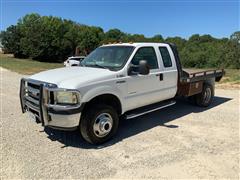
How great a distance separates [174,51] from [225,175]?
3.61m

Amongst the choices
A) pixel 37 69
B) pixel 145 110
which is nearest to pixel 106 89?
pixel 145 110

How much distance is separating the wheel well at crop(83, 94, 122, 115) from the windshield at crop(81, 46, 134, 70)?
62cm

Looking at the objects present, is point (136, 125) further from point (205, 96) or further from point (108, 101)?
point (205, 96)

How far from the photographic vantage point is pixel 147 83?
574cm

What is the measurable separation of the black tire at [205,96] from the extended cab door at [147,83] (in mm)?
1578

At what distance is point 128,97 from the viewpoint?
5.39 meters

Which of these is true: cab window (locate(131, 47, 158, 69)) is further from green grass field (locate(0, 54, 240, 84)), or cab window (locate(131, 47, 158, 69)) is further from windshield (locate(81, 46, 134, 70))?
green grass field (locate(0, 54, 240, 84))

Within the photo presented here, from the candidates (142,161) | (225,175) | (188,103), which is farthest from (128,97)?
(188,103)

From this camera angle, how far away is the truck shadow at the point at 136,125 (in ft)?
16.8

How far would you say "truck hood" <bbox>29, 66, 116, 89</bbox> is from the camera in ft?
14.8

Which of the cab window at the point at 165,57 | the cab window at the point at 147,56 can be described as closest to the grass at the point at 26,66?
the cab window at the point at 165,57

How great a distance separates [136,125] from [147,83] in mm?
1066

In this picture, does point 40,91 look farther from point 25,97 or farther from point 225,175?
point 225,175

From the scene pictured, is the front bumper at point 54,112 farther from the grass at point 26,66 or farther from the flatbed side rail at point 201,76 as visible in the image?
the grass at point 26,66
